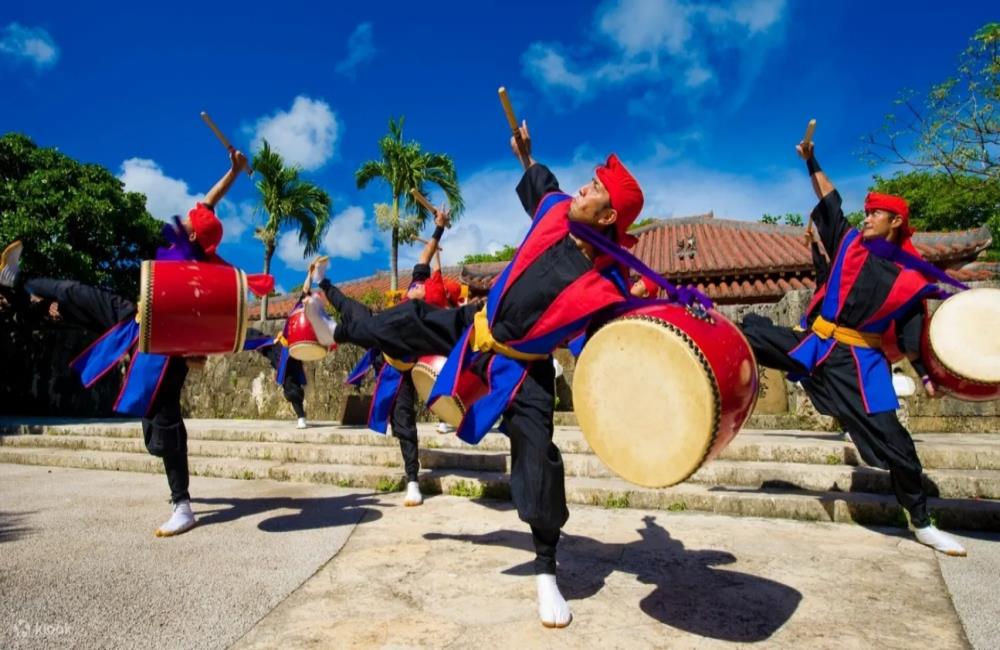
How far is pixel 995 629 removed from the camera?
2141 mm

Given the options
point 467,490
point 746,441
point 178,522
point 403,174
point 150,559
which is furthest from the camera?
point 403,174

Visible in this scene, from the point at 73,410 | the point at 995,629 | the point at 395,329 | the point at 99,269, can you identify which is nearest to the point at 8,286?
the point at 395,329

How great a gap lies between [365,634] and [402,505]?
7.25 feet

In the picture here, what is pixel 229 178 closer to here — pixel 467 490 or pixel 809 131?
pixel 467 490

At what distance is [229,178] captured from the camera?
3.94m

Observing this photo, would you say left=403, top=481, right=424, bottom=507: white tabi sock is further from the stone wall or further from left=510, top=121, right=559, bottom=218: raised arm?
the stone wall

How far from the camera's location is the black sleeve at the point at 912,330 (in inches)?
136

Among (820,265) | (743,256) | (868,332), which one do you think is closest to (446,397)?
(868,332)

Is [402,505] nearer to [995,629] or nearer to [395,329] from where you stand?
[395,329]

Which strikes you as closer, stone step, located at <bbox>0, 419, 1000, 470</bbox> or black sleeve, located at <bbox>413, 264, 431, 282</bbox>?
stone step, located at <bbox>0, 419, 1000, 470</bbox>

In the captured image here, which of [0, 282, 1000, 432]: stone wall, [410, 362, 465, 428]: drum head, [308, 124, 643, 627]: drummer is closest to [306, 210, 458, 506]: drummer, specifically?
[410, 362, 465, 428]: drum head

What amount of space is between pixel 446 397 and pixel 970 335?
301 centimetres

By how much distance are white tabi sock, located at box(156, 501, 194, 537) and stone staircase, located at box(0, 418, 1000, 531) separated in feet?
5.13

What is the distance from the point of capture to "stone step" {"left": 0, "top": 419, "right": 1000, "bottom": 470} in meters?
4.44
